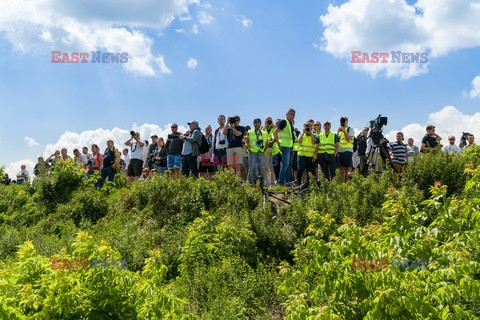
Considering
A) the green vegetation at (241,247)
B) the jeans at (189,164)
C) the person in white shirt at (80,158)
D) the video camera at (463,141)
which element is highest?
the video camera at (463,141)

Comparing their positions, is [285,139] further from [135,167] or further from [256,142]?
[135,167]

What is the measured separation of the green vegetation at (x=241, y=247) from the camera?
16.1 ft

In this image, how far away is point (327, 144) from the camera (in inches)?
507

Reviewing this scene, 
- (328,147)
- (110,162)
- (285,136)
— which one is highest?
(285,136)

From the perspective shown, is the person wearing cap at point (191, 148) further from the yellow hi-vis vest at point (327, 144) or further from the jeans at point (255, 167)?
the yellow hi-vis vest at point (327, 144)

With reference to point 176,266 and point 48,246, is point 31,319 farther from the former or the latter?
point 48,246

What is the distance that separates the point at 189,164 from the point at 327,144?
A: 385cm

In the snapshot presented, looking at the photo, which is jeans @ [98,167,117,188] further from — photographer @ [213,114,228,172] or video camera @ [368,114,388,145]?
video camera @ [368,114,388,145]

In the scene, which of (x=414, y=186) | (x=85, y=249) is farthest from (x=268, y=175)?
(x=85, y=249)

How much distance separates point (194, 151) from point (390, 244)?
939 centimetres

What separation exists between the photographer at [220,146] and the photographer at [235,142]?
25 centimetres

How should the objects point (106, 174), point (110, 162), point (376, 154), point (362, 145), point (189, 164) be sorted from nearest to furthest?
point (376, 154) → point (189, 164) → point (362, 145) → point (110, 162) → point (106, 174)

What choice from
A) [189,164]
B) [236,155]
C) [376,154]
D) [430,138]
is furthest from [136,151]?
[430,138]

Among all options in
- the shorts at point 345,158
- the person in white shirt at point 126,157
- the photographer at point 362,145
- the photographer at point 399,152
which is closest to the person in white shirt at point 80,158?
the person in white shirt at point 126,157
